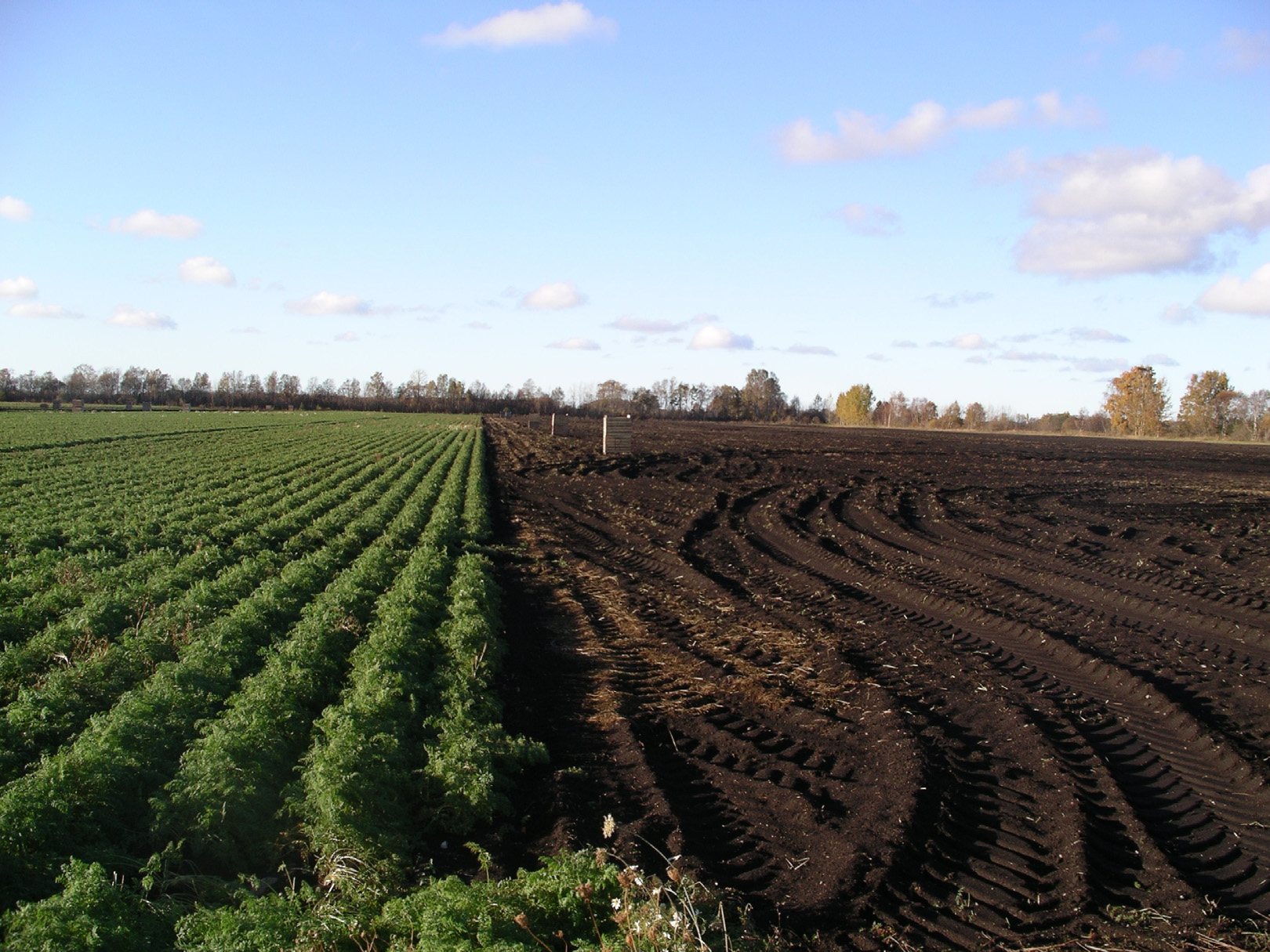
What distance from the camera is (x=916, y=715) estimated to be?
7484 mm

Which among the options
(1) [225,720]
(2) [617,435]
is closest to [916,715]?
(1) [225,720]

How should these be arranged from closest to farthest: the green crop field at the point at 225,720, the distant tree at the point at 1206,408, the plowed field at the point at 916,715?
1. the green crop field at the point at 225,720
2. the plowed field at the point at 916,715
3. the distant tree at the point at 1206,408

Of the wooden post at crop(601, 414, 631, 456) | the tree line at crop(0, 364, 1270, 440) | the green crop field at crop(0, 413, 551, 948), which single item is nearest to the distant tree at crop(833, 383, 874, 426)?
the tree line at crop(0, 364, 1270, 440)

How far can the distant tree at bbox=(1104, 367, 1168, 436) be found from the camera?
313 ft

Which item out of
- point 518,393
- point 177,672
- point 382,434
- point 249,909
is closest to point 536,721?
point 177,672

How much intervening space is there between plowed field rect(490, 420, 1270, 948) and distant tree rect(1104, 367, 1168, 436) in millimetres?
90755

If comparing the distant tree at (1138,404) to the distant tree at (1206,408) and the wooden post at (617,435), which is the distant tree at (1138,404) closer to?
the distant tree at (1206,408)

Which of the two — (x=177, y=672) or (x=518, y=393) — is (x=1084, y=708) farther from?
(x=518, y=393)

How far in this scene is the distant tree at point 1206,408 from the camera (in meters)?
90.3

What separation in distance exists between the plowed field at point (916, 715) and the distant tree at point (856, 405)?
119248 millimetres

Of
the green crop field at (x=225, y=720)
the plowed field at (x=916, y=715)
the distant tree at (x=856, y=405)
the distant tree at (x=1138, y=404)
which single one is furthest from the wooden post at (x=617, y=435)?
the distant tree at (x=856, y=405)

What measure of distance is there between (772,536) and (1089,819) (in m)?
12.0

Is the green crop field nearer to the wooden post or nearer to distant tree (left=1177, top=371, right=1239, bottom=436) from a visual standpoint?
the wooden post

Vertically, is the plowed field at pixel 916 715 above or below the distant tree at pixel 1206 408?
below
